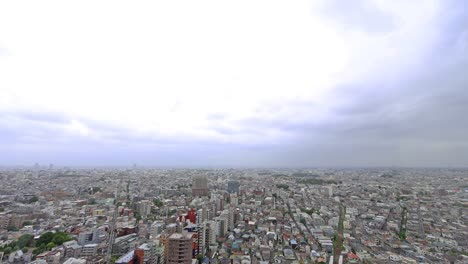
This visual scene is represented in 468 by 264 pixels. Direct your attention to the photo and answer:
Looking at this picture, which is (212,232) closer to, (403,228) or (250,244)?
(250,244)

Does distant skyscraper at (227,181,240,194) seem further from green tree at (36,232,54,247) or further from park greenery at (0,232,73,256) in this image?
green tree at (36,232,54,247)

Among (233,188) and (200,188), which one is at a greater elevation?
(200,188)

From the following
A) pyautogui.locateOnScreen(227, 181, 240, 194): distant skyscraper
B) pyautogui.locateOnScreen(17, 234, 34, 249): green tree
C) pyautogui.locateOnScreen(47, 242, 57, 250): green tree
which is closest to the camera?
pyautogui.locateOnScreen(47, 242, 57, 250): green tree

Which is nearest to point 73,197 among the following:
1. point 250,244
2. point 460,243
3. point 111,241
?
point 111,241

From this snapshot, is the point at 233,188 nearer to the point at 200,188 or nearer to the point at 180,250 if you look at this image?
the point at 200,188

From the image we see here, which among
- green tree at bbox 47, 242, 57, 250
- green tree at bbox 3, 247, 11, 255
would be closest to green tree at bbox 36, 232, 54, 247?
green tree at bbox 47, 242, 57, 250

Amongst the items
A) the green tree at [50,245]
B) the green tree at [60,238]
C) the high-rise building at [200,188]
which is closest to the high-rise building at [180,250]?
the green tree at [50,245]

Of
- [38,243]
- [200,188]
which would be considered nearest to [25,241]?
[38,243]

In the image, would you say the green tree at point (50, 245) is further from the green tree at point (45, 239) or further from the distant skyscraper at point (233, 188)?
the distant skyscraper at point (233, 188)

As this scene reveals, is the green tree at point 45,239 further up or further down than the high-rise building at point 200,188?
further down

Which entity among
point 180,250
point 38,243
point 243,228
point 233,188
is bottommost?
point 243,228

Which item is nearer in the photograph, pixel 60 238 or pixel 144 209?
pixel 60 238
